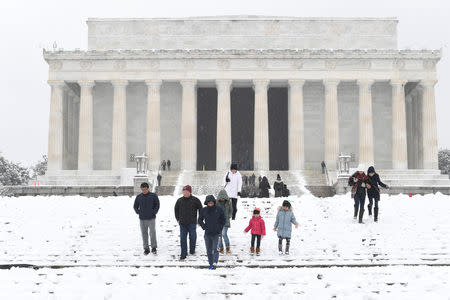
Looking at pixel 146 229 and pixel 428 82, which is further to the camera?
pixel 428 82

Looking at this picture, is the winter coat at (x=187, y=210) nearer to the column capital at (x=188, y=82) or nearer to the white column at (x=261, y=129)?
the white column at (x=261, y=129)

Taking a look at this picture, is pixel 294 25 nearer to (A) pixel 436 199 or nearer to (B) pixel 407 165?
(B) pixel 407 165

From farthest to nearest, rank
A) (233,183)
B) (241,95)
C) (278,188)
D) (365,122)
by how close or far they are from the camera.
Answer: (241,95)
(365,122)
(278,188)
(233,183)

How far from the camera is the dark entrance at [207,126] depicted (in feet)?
209

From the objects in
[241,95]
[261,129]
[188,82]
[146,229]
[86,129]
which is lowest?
[146,229]

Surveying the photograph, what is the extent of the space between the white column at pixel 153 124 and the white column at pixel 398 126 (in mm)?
21966

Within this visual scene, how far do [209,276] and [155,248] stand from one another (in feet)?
10.6

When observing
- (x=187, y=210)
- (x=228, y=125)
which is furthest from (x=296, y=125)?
(x=187, y=210)

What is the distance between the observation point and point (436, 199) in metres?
27.8

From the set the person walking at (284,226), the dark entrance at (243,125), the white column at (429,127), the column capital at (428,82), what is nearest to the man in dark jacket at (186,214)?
the person walking at (284,226)

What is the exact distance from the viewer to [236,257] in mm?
17438

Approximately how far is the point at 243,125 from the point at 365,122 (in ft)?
43.0

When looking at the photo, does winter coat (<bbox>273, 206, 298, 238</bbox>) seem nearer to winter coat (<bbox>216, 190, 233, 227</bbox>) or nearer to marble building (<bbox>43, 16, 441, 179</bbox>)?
winter coat (<bbox>216, 190, 233, 227</bbox>)

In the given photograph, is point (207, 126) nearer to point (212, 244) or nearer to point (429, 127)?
point (429, 127)
